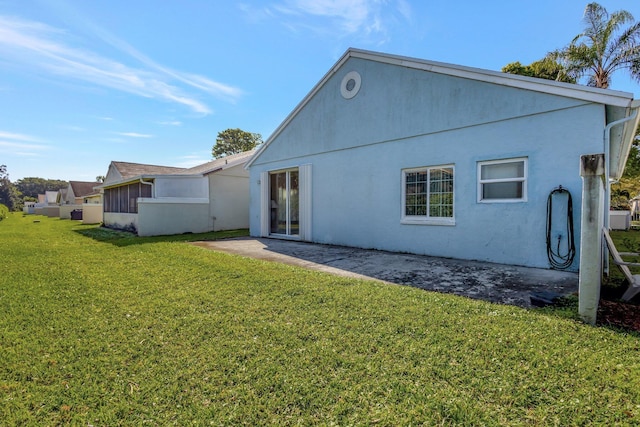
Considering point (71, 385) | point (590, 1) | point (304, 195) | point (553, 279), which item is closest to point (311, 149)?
point (304, 195)

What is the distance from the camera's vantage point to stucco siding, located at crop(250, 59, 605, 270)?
20.1ft

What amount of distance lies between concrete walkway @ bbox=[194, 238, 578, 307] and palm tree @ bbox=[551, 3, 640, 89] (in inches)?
816

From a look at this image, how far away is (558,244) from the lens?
609 cm

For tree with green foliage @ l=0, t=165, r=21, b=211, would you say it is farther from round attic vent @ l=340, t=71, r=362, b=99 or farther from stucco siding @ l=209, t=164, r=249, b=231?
round attic vent @ l=340, t=71, r=362, b=99

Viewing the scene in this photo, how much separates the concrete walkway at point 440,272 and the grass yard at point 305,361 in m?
0.64

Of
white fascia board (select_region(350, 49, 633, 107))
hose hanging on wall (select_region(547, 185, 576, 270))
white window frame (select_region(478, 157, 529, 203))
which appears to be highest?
white fascia board (select_region(350, 49, 633, 107))

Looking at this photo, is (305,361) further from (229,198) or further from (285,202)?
(229,198)

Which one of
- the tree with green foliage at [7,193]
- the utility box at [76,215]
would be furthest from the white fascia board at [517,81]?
the tree with green foliage at [7,193]

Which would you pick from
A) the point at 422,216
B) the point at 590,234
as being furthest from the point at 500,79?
the point at 590,234

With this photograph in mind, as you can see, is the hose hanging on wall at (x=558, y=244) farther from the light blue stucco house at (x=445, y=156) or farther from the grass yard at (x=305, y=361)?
the grass yard at (x=305, y=361)

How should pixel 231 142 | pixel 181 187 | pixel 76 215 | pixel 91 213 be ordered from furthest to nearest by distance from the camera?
1. pixel 231 142
2. pixel 76 215
3. pixel 91 213
4. pixel 181 187

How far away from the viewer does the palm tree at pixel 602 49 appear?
57.9ft

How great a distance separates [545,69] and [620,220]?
36.0 ft

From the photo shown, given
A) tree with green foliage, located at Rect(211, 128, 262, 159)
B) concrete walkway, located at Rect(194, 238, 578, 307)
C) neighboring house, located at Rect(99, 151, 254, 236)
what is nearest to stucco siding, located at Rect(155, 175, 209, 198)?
neighboring house, located at Rect(99, 151, 254, 236)
